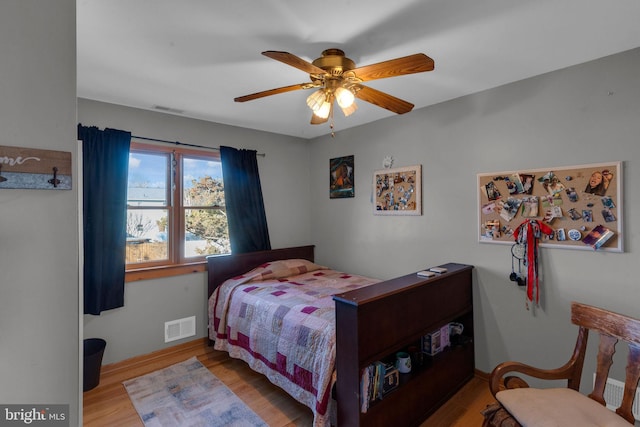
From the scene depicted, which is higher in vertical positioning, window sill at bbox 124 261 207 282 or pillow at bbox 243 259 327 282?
window sill at bbox 124 261 207 282

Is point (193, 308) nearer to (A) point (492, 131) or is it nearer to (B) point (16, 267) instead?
(B) point (16, 267)

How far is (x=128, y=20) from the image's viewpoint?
1.58m

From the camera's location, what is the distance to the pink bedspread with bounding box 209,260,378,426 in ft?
6.43

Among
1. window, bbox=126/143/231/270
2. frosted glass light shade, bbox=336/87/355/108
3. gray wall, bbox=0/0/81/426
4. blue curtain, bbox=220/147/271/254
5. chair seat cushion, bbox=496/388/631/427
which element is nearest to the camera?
gray wall, bbox=0/0/81/426

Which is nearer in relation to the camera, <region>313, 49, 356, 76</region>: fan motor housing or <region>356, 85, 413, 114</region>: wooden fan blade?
<region>313, 49, 356, 76</region>: fan motor housing

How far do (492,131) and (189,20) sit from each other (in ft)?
7.64

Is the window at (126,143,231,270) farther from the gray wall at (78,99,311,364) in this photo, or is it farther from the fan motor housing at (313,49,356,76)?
the fan motor housing at (313,49,356,76)

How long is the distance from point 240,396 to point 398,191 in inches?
91.9

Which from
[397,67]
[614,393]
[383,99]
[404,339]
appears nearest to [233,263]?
[404,339]

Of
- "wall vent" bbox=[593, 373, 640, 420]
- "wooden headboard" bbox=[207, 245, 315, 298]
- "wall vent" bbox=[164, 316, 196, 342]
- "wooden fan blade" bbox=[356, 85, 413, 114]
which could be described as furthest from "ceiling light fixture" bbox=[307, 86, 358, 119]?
"wall vent" bbox=[164, 316, 196, 342]

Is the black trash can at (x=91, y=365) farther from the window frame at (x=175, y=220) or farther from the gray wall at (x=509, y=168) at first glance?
the gray wall at (x=509, y=168)

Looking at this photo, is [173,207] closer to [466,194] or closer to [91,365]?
[91,365]

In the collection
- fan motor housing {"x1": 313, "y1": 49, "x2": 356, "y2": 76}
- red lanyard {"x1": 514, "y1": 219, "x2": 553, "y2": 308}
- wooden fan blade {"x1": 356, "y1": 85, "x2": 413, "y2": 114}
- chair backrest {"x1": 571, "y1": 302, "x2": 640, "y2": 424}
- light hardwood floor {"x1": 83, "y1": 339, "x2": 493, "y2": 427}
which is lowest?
light hardwood floor {"x1": 83, "y1": 339, "x2": 493, "y2": 427}

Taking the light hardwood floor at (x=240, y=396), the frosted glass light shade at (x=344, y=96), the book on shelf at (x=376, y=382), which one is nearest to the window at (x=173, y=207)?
the light hardwood floor at (x=240, y=396)
